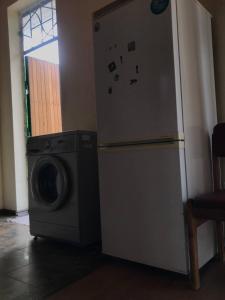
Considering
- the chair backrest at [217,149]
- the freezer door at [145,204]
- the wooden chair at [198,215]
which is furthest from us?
the chair backrest at [217,149]

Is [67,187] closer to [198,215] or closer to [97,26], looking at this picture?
[198,215]

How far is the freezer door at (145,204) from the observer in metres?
1.65

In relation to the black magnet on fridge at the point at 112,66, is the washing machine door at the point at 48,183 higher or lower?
lower

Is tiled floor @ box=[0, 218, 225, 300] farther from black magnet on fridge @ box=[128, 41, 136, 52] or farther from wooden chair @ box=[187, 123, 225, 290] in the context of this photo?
black magnet on fridge @ box=[128, 41, 136, 52]

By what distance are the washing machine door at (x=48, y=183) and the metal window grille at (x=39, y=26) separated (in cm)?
182

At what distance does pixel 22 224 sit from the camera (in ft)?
10.9

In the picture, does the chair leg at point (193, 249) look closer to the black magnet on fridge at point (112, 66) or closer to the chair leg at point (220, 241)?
the chair leg at point (220, 241)

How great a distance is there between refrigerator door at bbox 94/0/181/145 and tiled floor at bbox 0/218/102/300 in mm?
887

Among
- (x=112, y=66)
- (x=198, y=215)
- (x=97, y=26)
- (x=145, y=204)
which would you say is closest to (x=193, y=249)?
(x=198, y=215)

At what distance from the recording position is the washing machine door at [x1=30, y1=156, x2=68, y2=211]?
2.31 metres

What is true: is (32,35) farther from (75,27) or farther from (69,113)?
(69,113)

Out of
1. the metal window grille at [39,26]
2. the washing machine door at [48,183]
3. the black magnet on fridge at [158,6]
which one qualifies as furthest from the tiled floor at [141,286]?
the metal window grille at [39,26]

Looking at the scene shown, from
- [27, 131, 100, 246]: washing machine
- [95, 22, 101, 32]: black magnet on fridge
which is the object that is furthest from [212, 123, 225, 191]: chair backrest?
[95, 22, 101, 32]: black magnet on fridge

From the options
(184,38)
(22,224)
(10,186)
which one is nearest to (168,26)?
(184,38)
